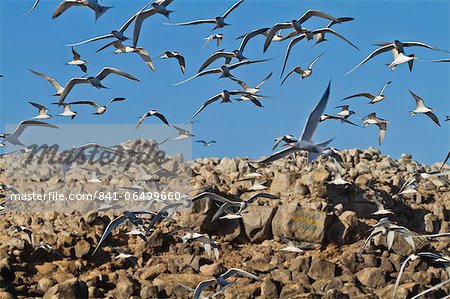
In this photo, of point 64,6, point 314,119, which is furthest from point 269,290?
point 64,6

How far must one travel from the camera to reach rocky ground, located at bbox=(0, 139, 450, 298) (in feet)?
78.8

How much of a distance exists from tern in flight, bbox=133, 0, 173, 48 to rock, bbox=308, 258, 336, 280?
8.18 metres

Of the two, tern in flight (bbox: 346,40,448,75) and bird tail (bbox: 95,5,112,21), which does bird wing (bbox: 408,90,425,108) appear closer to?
tern in flight (bbox: 346,40,448,75)

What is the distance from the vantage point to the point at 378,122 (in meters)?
29.5

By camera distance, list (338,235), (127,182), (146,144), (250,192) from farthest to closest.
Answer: (146,144) < (127,182) < (250,192) < (338,235)

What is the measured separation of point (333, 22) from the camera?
78.9 ft

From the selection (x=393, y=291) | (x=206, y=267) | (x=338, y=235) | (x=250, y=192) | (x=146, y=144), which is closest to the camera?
(x=393, y=291)

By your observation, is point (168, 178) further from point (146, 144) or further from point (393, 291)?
point (393, 291)

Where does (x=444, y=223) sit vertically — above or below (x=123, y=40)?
below

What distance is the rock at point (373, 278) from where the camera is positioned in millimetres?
24656

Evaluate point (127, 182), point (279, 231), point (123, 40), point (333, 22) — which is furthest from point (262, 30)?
point (127, 182)

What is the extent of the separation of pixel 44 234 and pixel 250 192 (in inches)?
293

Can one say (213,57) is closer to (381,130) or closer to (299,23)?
(299,23)

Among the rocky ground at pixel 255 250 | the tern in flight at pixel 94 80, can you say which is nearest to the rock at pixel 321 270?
the rocky ground at pixel 255 250
